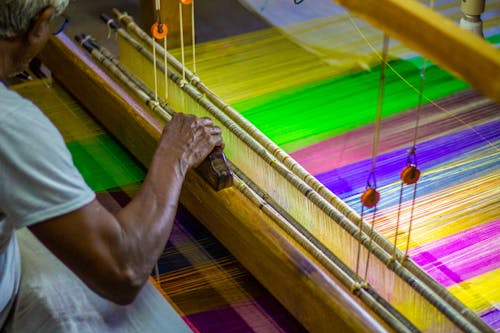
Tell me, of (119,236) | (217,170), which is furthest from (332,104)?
(119,236)

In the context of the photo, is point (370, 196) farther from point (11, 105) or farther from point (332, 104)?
point (332, 104)

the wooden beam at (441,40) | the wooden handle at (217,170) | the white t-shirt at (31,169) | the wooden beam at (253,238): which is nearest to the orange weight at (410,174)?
the wooden beam at (253,238)

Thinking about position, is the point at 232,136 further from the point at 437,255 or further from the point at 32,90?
the point at 32,90

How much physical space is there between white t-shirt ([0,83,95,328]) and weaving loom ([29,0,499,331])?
70 cm

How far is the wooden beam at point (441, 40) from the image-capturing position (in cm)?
137

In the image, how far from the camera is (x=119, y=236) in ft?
5.67

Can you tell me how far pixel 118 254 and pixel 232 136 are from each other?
929 millimetres

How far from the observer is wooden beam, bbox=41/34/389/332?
2.07 metres

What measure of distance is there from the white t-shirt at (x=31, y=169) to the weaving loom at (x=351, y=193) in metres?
0.70

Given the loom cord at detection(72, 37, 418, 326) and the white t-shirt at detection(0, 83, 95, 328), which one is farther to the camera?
the loom cord at detection(72, 37, 418, 326)

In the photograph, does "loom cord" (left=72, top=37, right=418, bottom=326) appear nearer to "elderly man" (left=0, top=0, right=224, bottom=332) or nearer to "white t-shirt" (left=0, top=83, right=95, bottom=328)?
"elderly man" (left=0, top=0, right=224, bottom=332)

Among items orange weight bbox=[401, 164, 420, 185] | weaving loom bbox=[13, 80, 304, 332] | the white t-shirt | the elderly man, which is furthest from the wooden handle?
the white t-shirt

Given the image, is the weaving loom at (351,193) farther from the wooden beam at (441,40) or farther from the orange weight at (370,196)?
the wooden beam at (441,40)

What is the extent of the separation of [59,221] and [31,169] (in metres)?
0.11
